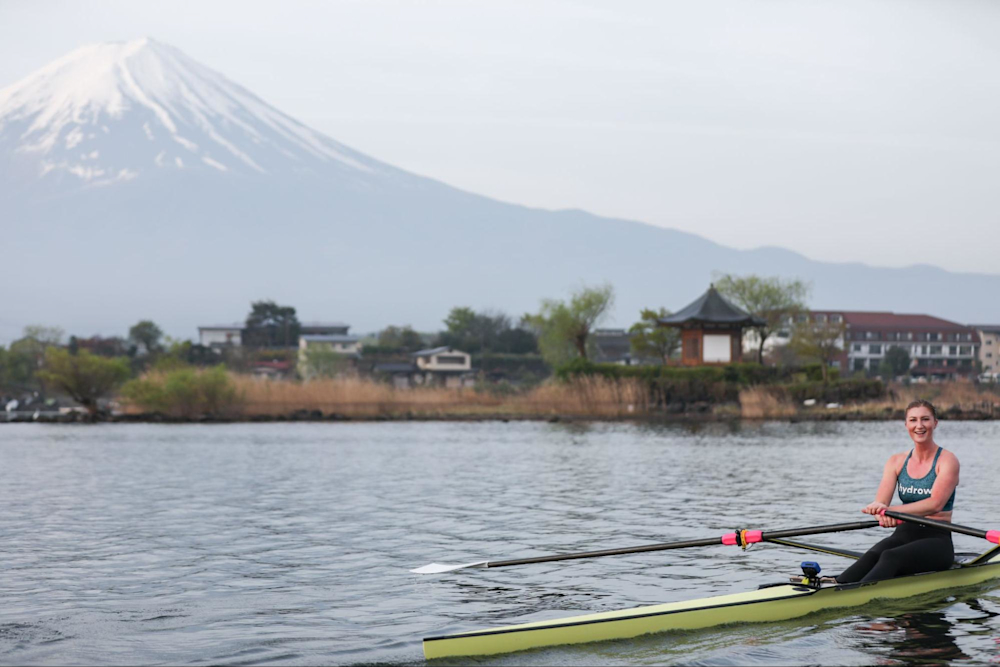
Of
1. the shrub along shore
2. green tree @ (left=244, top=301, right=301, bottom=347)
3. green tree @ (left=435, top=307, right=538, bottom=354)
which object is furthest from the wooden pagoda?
green tree @ (left=244, top=301, right=301, bottom=347)

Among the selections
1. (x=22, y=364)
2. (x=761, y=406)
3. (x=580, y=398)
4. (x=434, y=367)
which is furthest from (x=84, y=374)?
(x=434, y=367)

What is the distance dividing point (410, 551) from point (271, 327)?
152m

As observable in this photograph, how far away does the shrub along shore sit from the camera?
208 ft

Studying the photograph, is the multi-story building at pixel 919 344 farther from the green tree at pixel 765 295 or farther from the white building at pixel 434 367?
the green tree at pixel 765 295

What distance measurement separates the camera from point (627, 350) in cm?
17425

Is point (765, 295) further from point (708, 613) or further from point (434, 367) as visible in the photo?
point (708, 613)

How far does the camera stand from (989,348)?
509 ft

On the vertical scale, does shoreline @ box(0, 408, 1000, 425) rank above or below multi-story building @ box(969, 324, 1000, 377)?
below

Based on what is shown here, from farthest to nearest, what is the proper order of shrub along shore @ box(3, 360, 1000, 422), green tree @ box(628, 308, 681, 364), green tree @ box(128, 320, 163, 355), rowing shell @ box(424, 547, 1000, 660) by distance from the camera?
green tree @ box(128, 320, 163, 355) < green tree @ box(628, 308, 681, 364) < shrub along shore @ box(3, 360, 1000, 422) < rowing shell @ box(424, 547, 1000, 660)

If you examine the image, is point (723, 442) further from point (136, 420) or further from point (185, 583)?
point (136, 420)

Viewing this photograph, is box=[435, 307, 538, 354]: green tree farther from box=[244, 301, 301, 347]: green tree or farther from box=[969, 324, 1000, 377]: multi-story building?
box=[969, 324, 1000, 377]: multi-story building

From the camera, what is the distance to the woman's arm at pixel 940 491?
1091 cm

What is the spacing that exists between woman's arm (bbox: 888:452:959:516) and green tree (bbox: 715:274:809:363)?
85.2 metres

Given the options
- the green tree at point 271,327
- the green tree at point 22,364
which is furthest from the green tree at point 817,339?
the green tree at point 271,327
